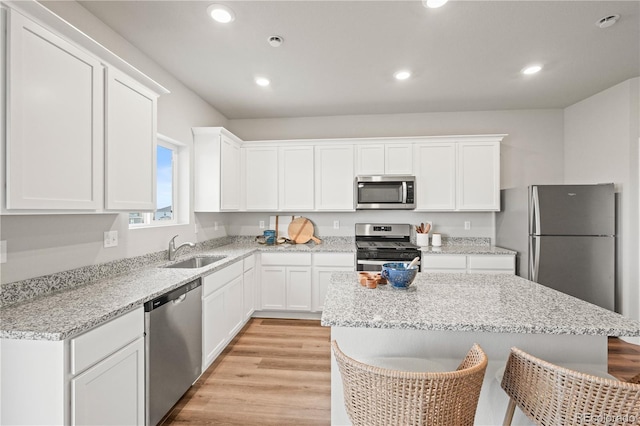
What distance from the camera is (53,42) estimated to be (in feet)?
4.71

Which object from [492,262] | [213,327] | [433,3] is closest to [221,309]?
[213,327]

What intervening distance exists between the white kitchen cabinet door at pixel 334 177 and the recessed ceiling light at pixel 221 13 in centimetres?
206

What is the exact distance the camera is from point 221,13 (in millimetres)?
1994

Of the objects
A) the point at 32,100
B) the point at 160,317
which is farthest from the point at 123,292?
the point at 32,100

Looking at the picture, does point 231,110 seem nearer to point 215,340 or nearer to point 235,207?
point 235,207

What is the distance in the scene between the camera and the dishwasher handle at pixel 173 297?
173cm

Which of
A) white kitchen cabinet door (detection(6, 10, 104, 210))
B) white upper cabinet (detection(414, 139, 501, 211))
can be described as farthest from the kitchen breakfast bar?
white upper cabinet (detection(414, 139, 501, 211))

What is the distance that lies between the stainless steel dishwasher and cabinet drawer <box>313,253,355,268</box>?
162cm

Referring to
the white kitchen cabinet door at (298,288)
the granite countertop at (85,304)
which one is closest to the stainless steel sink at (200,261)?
the granite countertop at (85,304)

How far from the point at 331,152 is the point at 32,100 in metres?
2.99

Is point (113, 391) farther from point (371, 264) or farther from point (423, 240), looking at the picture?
point (423, 240)

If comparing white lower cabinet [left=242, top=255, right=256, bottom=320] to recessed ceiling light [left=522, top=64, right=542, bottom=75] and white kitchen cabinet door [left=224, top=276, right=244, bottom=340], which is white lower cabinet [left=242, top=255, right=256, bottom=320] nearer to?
white kitchen cabinet door [left=224, top=276, right=244, bottom=340]

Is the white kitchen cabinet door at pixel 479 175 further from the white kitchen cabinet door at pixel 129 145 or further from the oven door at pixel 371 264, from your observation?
the white kitchen cabinet door at pixel 129 145

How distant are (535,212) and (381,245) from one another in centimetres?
166
